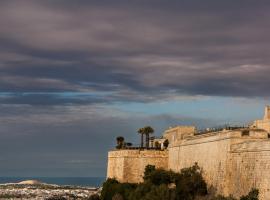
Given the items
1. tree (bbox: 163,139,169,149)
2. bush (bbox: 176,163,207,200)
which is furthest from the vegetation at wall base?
tree (bbox: 163,139,169,149)

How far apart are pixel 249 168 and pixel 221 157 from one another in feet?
16.5

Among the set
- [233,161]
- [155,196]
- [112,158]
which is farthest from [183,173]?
[112,158]

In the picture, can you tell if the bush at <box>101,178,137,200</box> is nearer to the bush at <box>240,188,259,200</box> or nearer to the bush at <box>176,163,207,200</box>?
the bush at <box>176,163,207,200</box>

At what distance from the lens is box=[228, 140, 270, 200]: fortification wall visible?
37438 mm

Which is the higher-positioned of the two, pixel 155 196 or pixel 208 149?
pixel 208 149

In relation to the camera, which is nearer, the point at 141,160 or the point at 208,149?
the point at 208,149

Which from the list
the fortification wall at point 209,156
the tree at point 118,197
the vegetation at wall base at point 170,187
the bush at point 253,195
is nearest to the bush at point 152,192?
the vegetation at wall base at point 170,187

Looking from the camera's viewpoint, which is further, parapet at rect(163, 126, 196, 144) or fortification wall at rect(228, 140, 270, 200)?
parapet at rect(163, 126, 196, 144)

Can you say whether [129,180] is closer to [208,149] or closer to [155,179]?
[155,179]

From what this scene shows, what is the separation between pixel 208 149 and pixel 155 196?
209 inches

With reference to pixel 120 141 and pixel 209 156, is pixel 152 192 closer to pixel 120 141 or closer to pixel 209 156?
pixel 209 156

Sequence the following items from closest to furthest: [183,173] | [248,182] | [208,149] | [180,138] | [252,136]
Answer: [248,182] → [252,136] → [208,149] → [183,173] → [180,138]

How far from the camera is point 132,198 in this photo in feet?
180

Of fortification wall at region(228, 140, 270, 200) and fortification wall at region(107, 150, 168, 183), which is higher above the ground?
fortification wall at region(107, 150, 168, 183)
